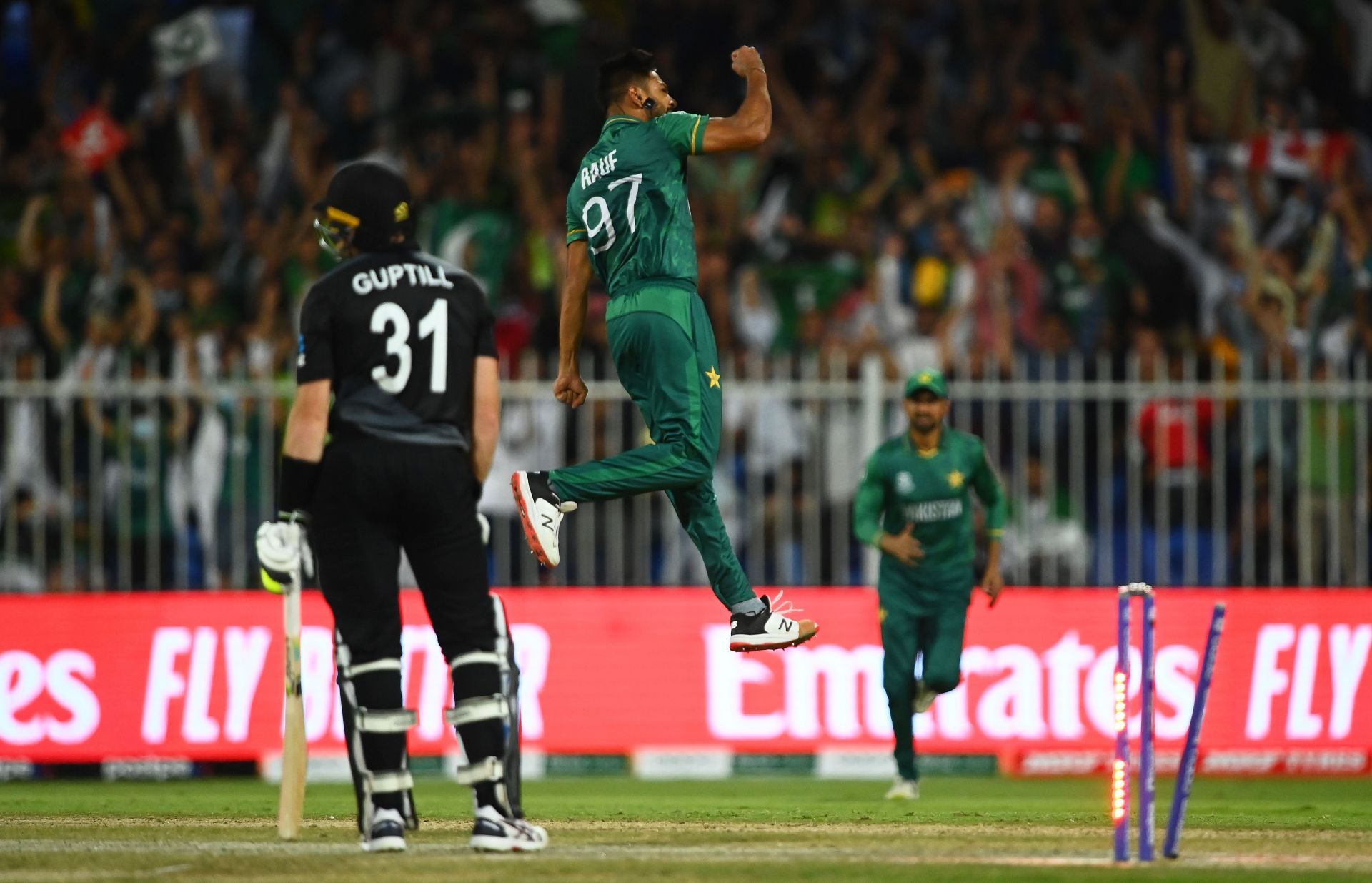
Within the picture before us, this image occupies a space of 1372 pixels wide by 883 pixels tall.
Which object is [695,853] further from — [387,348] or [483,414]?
[387,348]

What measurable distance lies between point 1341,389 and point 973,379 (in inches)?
104

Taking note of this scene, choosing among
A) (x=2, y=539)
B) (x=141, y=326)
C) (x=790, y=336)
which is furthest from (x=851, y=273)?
(x=2, y=539)

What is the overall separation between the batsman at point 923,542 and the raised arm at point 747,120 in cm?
468

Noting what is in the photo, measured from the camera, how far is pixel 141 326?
16578mm

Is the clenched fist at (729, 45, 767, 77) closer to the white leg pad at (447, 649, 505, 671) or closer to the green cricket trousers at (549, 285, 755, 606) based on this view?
the green cricket trousers at (549, 285, 755, 606)

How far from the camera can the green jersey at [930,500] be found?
12883mm

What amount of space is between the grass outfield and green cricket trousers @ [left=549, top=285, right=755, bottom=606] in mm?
1448

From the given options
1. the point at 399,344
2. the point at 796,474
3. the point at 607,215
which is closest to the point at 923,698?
the point at 796,474

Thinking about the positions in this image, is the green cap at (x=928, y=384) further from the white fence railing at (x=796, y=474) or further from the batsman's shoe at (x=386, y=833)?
the batsman's shoe at (x=386, y=833)

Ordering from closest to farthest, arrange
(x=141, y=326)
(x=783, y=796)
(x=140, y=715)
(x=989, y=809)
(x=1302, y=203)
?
(x=989, y=809) → (x=783, y=796) → (x=140, y=715) → (x=141, y=326) → (x=1302, y=203)

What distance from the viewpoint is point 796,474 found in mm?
15477

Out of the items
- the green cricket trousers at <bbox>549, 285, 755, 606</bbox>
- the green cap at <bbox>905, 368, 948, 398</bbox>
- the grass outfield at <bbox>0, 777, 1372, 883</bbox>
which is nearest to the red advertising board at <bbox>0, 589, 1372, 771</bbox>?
the grass outfield at <bbox>0, 777, 1372, 883</bbox>

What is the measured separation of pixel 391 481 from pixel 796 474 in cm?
815

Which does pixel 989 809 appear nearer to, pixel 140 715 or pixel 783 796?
pixel 783 796
